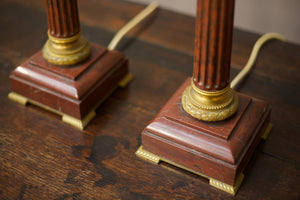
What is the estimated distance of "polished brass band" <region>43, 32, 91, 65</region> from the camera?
3.19 ft

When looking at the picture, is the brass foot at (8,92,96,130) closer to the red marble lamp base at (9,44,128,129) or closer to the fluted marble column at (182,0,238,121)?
the red marble lamp base at (9,44,128,129)

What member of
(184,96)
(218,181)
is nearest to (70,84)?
(184,96)

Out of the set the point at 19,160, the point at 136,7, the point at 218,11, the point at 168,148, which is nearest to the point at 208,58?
the point at 218,11

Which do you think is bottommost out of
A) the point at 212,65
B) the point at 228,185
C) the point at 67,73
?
the point at 228,185

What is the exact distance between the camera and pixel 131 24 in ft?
4.16

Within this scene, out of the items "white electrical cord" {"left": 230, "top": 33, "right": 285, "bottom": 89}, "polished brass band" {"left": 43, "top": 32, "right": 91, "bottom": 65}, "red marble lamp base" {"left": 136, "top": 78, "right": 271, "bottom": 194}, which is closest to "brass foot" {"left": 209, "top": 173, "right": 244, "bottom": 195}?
"red marble lamp base" {"left": 136, "top": 78, "right": 271, "bottom": 194}

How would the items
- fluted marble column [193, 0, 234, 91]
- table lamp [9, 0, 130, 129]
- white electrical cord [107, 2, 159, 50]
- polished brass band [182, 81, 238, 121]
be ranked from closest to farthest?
fluted marble column [193, 0, 234, 91]
polished brass band [182, 81, 238, 121]
table lamp [9, 0, 130, 129]
white electrical cord [107, 2, 159, 50]

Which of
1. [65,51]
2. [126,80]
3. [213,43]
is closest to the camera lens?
[213,43]

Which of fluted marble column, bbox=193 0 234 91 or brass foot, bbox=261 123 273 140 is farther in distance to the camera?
brass foot, bbox=261 123 273 140

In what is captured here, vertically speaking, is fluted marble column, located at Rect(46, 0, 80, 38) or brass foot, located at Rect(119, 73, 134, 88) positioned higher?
fluted marble column, located at Rect(46, 0, 80, 38)

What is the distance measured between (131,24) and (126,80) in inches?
9.4

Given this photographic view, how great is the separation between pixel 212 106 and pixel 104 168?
0.79ft

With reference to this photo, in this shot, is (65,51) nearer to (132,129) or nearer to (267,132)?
(132,129)

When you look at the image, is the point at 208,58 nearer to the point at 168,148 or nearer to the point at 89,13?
the point at 168,148
